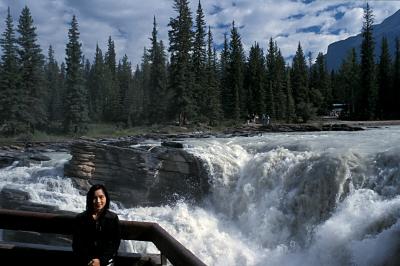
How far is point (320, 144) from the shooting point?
768 inches

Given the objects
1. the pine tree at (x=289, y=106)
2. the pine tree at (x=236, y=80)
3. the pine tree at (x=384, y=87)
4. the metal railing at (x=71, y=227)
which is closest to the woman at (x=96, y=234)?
the metal railing at (x=71, y=227)

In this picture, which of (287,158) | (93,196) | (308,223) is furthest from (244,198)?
(93,196)

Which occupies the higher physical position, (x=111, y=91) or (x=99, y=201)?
(x=111, y=91)

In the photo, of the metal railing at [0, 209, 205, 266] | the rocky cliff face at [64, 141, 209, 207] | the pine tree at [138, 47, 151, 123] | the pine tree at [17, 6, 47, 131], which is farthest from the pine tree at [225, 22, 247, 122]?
the metal railing at [0, 209, 205, 266]

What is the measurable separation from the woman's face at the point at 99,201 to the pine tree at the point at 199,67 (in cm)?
5151

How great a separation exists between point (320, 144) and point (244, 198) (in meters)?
4.47

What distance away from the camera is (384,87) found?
213 feet

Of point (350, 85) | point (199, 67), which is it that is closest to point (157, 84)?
point (199, 67)

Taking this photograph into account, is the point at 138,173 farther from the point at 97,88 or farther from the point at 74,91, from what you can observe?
the point at 97,88

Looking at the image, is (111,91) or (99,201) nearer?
(99,201)

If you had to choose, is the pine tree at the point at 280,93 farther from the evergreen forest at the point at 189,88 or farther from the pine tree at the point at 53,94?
the pine tree at the point at 53,94

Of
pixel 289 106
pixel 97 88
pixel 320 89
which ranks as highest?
pixel 97 88

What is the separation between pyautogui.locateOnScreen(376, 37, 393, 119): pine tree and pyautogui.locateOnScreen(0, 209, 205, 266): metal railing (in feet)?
200

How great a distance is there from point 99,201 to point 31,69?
57.2 meters
